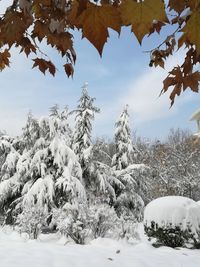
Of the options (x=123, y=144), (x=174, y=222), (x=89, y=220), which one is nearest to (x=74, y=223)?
(x=89, y=220)

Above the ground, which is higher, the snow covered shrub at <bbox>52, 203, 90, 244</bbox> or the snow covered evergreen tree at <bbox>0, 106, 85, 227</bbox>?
the snow covered evergreen tree at <bbox>0, 106, 85, 227</bbox>

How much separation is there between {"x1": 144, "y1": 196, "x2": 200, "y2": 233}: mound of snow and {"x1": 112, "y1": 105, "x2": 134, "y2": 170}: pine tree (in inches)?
365

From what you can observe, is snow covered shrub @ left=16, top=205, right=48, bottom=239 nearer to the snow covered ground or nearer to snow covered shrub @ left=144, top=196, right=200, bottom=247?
the snow covered ground

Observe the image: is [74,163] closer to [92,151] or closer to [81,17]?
[92,151]

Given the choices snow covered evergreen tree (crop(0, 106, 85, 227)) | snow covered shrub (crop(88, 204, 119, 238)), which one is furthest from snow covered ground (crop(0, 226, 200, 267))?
snow covered evergreen tree (crop(0, 106, 85, 227))

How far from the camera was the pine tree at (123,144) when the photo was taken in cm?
2169

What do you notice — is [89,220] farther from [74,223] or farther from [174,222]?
[174,222]

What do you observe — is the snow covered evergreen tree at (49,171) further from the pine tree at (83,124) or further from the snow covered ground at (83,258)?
the snow covered ground at (83,258)

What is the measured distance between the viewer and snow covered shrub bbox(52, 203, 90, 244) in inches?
430

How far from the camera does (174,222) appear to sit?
38.4ft

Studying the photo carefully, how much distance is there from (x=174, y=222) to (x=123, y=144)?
407 inches

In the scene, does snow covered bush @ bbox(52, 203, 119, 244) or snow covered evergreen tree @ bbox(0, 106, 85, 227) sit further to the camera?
snow covered evergreen tree @ bbox(0, 106, 85, 227)

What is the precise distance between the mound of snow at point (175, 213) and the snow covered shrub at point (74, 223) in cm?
230

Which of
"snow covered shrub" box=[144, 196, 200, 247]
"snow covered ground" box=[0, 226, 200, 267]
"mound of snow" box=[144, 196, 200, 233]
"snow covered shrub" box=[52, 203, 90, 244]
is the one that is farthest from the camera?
"mound of snow" box=[144, 196, 200, 233]
